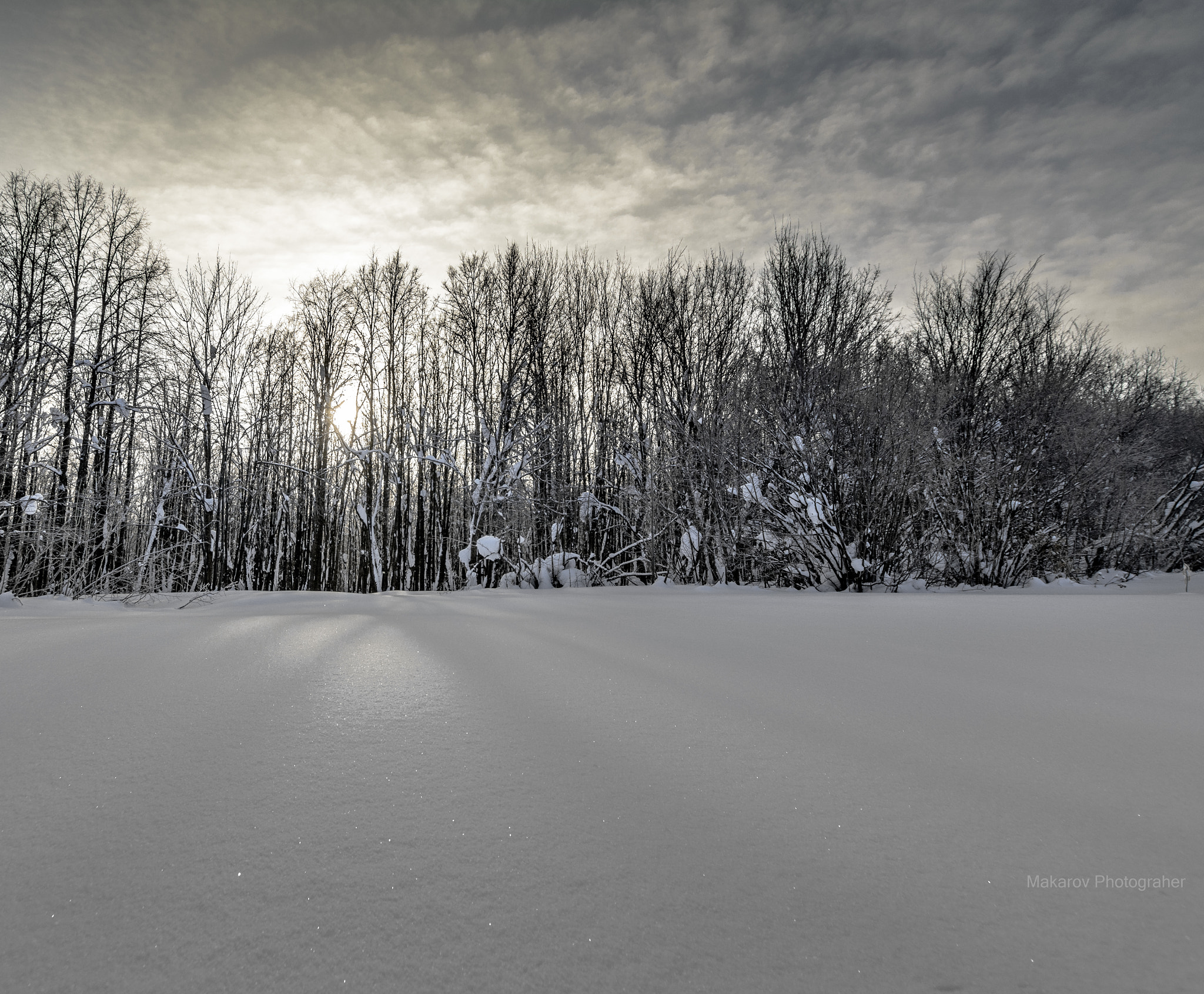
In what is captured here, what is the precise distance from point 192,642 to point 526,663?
1534 millimetres

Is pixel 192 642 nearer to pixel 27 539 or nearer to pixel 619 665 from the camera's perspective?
pixel 619 665

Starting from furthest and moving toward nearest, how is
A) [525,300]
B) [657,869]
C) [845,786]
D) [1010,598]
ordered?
[525,300] < [1010,598] < [845,786] < [657,869]

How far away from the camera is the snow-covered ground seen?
70 centimetres

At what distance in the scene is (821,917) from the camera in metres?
0.79

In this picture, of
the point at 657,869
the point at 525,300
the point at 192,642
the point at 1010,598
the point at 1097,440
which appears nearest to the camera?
the point at 657,869

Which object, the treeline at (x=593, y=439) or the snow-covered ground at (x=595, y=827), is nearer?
the snow-covered ground at (x=595, y=827)

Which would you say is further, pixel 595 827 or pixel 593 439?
pixel 593 439

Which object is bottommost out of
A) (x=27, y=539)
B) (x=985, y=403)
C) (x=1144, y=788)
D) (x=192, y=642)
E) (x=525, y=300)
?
(x=1144, y=788)

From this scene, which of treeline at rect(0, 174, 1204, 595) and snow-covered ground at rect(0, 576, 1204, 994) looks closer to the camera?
snow-covered ground at rect(0, 576, 1204, 994)

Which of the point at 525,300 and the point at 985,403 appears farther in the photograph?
the point at 525,300

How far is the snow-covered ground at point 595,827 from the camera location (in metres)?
0.70

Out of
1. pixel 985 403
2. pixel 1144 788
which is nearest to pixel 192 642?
pixel 1144 788

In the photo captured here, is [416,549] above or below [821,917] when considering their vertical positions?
above

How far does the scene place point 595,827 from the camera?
1004mm
